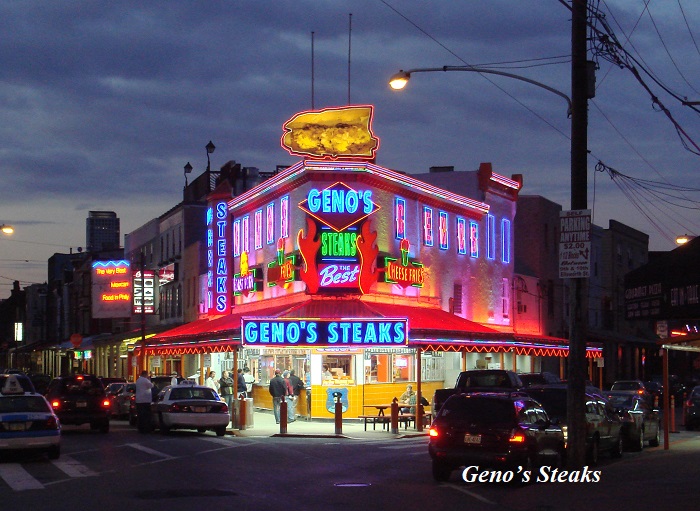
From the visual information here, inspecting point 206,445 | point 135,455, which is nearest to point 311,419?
point 206,445

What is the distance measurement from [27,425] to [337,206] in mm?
18311

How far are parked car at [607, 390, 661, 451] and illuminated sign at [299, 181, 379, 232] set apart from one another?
1264 cm

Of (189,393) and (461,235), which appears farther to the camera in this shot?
(461,235)

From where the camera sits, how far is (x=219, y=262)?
153 ft

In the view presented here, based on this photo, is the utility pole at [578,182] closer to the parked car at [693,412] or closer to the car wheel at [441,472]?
the car wheel at [441,472]

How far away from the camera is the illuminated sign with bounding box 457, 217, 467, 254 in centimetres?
4516

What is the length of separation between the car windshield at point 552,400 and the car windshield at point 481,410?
435 cm

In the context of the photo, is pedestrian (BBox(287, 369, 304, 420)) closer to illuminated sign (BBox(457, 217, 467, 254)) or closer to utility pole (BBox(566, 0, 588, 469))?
illuminated sign (BBox(457, 217, 467, 254))

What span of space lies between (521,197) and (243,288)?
1835 centimetres

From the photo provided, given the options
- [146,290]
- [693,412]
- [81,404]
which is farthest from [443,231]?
[146,290]

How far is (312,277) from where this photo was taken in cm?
3728

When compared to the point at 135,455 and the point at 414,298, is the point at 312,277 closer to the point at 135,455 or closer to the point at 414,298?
the point at 414,298

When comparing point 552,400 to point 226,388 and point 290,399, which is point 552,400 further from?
point 226,388

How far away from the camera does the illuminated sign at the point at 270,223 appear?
41438 millimetres
